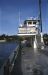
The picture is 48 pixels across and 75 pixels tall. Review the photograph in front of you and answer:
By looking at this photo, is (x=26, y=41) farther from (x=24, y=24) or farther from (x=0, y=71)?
(x=0, y=71)

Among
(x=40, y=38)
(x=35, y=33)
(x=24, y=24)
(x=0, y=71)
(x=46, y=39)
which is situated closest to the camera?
(x=0, y=71)

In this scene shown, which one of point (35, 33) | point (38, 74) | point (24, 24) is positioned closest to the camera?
point (38, 74)

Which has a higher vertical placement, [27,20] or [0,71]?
[27,20]

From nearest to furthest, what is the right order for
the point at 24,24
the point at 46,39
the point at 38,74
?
the point at 38,74 < the point at 46,39 < the point at 24,24

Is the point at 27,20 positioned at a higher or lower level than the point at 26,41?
higher

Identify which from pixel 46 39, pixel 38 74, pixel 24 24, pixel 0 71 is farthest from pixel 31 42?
pixel 0 71

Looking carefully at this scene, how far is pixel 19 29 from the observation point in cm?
4678

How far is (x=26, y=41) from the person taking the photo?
4328cm

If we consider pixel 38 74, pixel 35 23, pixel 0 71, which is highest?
pixel 35 23

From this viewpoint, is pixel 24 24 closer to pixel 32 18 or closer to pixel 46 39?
pixel 32 18

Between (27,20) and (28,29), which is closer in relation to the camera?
(28,29)

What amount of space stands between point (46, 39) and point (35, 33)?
3904mm

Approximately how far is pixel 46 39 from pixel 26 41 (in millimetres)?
4700

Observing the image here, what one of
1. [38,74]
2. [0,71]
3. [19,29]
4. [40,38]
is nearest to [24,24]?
[19,29]
